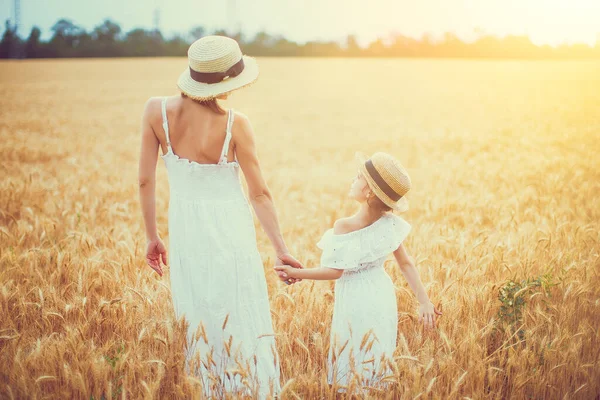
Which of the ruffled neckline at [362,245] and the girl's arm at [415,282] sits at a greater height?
the ruffled neckline at [362,245]

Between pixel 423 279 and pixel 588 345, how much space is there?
1.15 metres

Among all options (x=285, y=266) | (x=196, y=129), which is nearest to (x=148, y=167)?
(x=196, y=129)

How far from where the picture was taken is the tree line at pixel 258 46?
158 ft

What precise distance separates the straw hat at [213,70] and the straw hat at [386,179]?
2.35 ft

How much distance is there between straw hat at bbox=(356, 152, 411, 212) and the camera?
234cm

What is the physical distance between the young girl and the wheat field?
146mm

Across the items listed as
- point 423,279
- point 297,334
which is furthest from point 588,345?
point 297,334

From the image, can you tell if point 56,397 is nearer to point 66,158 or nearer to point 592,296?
point 592,296

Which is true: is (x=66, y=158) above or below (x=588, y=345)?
below

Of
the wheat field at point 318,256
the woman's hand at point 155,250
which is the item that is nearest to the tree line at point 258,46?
the wheat field at point 318,256

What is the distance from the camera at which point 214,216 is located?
238 centimetres

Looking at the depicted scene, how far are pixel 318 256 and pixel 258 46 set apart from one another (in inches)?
2001

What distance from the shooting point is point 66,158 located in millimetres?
9586

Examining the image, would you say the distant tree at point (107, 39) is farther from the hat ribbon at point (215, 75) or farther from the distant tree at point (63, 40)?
the hat ribbon at point (215, 75)
